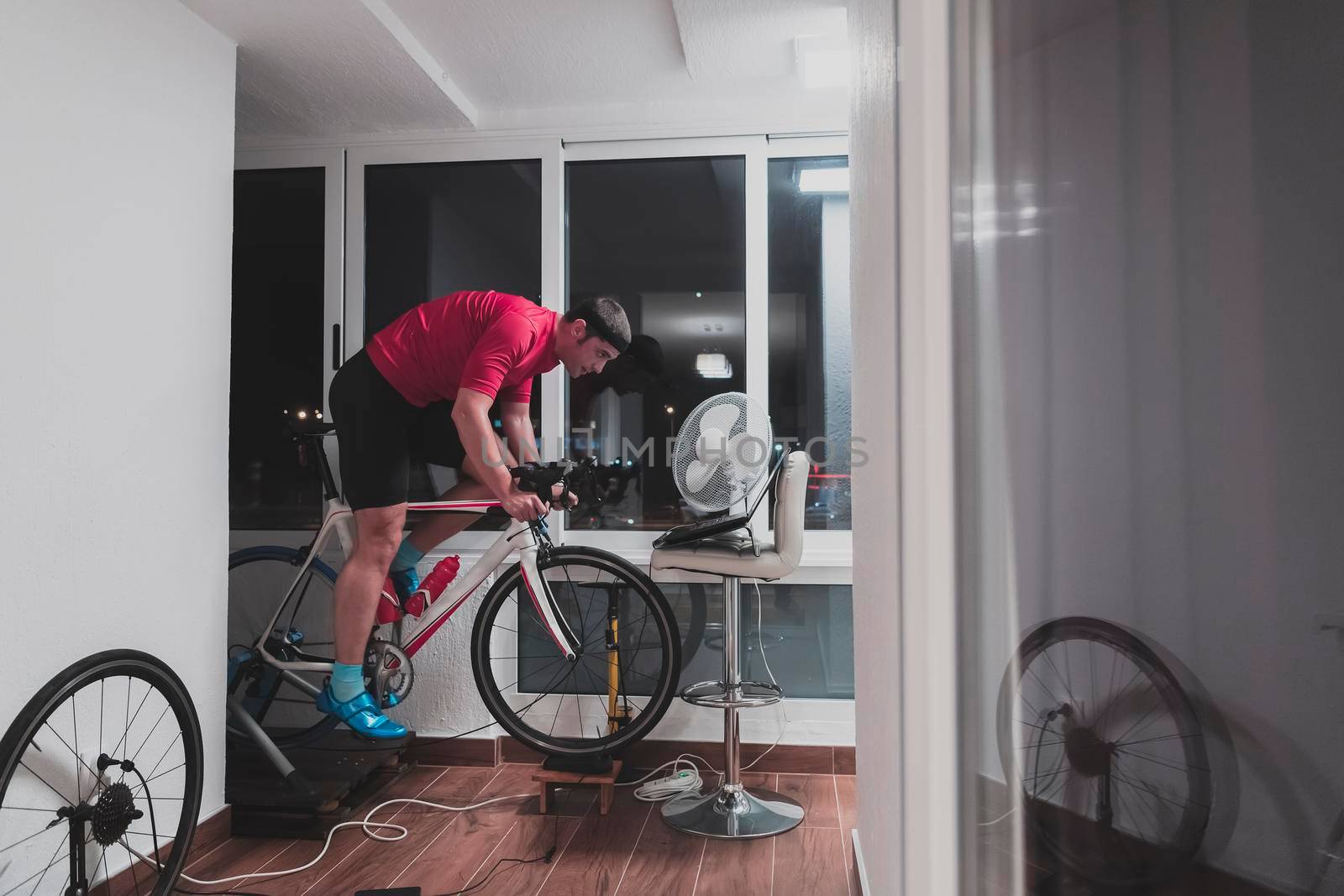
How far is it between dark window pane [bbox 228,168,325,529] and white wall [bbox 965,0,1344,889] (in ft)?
9.60

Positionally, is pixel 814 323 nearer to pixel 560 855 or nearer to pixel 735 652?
pixel 735 652

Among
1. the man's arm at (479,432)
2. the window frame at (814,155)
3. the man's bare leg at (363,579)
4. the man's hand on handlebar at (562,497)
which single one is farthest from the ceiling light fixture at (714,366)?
the man's bare leg at (363,579)

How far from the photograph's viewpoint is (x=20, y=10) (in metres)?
1.59

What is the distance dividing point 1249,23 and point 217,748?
2631mm

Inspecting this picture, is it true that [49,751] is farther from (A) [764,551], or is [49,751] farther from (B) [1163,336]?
(B) [1163,336]

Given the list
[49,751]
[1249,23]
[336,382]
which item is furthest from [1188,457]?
[336,382]

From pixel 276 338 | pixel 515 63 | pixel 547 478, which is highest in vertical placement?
pixel 515 63

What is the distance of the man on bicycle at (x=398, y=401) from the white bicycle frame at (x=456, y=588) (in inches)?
4.8

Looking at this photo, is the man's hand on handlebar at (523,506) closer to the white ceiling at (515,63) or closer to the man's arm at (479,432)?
the man's arm at (479,432)

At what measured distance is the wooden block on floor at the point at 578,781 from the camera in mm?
2371

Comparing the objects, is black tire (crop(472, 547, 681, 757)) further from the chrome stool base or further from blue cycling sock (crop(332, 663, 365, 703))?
blue cycling sock (crop(332, 663, 365, 703))

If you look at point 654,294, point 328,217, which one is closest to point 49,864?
point 328,217

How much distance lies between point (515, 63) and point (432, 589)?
69.8 inches

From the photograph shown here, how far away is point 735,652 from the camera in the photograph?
240 centimetres
